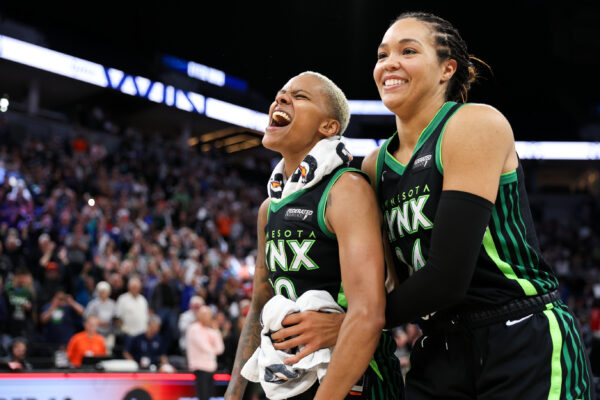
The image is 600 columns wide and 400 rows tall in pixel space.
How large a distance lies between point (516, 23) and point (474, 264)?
23120mm

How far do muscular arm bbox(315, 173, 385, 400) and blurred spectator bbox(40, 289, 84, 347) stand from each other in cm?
780

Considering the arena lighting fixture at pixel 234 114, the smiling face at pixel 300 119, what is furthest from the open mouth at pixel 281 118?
the arena lighting fixture at pixel 234 114

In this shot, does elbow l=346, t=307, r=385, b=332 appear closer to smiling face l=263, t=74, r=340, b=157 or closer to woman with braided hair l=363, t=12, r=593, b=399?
woman with braided hair l=363, t=12, r=593, b=399

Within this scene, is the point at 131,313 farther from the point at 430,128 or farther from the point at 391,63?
the point at 430,128

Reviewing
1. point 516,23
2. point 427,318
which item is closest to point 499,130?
point 427,318

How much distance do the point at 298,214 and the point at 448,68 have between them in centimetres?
75

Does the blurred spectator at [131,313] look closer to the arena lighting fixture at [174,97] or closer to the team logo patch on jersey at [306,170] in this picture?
the team logo patch on jersey at [306,170]

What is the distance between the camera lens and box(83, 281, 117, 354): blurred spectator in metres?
9.49

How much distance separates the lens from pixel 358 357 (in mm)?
2189

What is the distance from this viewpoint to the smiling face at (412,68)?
2336 mm

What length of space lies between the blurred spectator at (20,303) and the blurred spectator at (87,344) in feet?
3.06

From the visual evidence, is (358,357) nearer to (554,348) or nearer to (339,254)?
(339,254)

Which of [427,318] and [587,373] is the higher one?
[427,318]

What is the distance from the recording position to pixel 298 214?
250 cm
